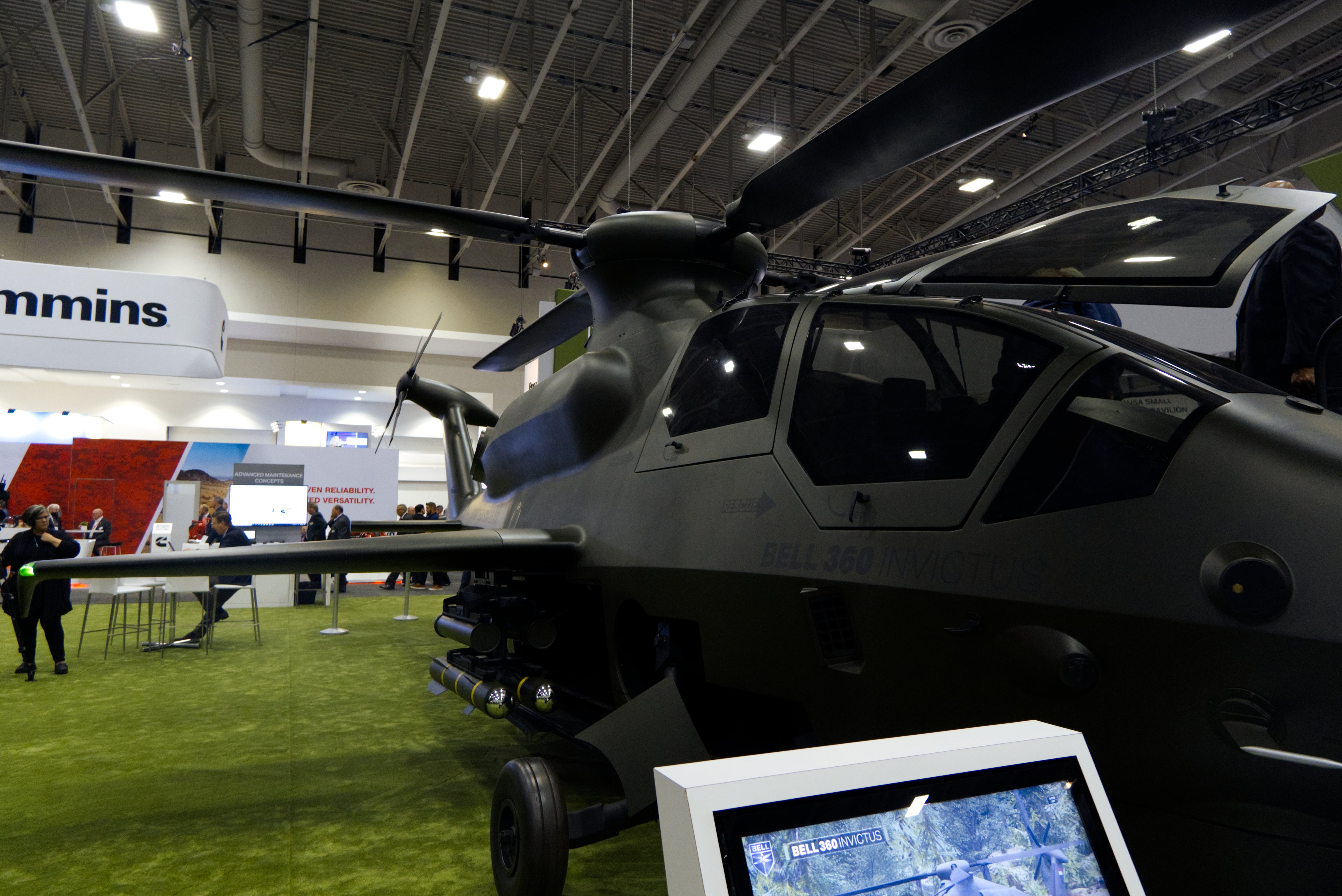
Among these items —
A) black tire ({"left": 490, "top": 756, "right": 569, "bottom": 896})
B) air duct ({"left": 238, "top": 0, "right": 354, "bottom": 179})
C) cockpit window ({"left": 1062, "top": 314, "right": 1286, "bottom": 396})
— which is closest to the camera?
cockpit window ({"left": 1062, "top": 314, "right": 1286, "bottom": 396})

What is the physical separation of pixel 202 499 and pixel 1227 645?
1711 centimetres

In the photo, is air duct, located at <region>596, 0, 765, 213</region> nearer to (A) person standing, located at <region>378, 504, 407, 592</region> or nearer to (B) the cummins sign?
(B) the cummins sign

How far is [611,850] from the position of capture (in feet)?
9.99

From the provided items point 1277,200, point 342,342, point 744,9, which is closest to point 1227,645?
point 1277,200

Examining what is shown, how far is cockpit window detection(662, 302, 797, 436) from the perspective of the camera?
2.62 meters

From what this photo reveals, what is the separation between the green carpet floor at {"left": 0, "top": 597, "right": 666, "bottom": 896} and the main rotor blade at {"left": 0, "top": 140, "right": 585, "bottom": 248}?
253 cm

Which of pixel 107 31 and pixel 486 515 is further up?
pixel 107 31

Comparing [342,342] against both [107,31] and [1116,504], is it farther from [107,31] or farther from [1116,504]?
[1116,504]

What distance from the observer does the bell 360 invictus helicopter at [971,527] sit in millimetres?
1395

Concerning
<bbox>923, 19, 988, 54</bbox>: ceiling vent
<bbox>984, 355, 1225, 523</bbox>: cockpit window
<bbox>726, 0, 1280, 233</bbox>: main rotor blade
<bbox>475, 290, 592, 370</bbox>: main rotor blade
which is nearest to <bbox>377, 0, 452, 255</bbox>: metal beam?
<bbox>923, 19, 988, 54</bbox>: ceiling vent

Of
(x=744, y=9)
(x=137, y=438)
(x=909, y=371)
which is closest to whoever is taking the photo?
(x=909, y=371)

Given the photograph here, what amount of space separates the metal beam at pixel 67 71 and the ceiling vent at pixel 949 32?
31.7 feet

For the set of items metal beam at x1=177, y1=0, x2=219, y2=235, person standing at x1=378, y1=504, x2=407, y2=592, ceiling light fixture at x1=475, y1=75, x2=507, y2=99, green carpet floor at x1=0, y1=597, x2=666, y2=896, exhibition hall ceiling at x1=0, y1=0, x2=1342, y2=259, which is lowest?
green carpet floor at x1=0, y1=597, x2=666, y2=896

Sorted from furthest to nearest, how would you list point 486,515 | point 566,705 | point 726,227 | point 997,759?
point 486,515 → point 566,705 → point 726,227 → point 997,759
